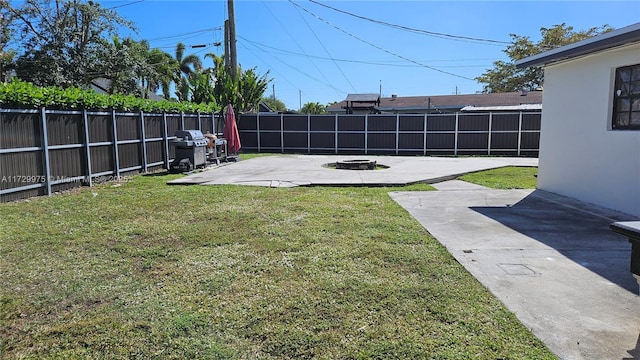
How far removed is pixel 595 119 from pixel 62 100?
10.5m

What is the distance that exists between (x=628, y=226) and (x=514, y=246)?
2.49m

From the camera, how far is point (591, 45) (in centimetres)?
632

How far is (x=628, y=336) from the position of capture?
2.64 meters

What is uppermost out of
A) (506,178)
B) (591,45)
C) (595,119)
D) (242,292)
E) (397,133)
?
(591,45)

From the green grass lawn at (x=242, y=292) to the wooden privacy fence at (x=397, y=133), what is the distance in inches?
533

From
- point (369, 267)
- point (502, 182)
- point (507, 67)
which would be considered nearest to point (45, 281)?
point (369, 267)

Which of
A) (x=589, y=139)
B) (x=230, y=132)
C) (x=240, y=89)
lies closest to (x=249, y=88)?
(x=240, y=89)

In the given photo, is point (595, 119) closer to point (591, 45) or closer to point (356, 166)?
point (591, 45)

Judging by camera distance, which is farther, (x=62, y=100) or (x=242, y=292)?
(x=62, y=100)

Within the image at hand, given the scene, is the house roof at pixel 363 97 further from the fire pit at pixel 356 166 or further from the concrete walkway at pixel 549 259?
the concrete walkway at pixel 549 259

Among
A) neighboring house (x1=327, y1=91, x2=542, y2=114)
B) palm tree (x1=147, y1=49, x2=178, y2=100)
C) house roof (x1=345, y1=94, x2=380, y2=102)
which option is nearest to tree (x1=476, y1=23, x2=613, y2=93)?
neighboring house (x1=327, y1=91, x2=542, y2=114)

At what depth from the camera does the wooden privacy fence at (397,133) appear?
18.3 m

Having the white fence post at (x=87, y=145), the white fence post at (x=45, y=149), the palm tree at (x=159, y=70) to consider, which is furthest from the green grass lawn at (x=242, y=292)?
the palm tree at (x=159, y=70)

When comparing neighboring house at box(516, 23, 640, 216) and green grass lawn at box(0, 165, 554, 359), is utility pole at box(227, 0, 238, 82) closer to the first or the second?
neighboring house at box(516, 23, 640, 216)
